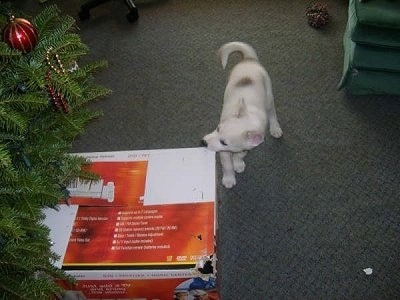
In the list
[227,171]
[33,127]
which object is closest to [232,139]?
[227,171]

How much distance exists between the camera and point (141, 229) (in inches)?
54.7

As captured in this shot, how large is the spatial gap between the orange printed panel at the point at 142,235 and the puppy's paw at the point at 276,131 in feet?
2.30

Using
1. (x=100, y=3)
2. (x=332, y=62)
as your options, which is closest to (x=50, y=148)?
(x=332, y=62)

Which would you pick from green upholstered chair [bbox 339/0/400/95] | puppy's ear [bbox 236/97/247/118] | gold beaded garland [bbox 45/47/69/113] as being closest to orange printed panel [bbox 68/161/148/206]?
puppy's ear [bbox 236/97/247/118]

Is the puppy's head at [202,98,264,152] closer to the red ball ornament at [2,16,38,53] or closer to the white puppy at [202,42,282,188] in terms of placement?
the white puppy at [202,42,282,188]

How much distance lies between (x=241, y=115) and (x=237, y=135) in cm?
8

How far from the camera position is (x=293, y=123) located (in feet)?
6.76

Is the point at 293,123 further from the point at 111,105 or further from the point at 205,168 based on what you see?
the point at 111,105

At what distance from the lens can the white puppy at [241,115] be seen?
152 cm

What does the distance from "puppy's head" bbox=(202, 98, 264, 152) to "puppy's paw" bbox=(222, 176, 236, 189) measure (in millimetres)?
279

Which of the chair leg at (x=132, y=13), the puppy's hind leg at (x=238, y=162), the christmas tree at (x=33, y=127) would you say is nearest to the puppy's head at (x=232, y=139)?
the puppy's hind leg at (x=238, y=162)

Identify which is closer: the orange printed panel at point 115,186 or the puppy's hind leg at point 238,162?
the orange printed panel at point 115,186

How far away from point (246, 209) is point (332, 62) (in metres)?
1.09

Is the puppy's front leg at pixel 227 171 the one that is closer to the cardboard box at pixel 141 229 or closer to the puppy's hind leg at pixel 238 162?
the puppy's hind leg at pixel 238 162
